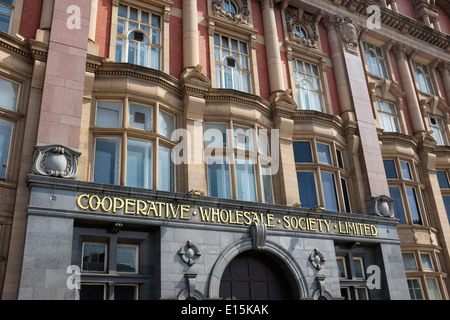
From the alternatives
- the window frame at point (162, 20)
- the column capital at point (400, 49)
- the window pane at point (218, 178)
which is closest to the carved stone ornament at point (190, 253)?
the window pane at point (218, 178)

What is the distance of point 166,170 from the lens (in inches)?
620

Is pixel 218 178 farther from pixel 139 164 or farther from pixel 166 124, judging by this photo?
pixel 139 164

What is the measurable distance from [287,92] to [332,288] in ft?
29.0

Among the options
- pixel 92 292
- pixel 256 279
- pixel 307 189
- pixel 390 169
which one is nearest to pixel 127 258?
pixel 92 292

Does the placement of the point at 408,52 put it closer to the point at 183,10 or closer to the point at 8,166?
the point at 183,10

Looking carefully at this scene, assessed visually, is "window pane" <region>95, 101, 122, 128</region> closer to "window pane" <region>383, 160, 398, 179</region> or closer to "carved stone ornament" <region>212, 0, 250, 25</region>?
"carved stone ornament" <region>212, 0, 250, 25</region>

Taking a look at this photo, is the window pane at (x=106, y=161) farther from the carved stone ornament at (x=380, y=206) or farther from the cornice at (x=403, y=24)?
the cornice at (x=403, y=24)

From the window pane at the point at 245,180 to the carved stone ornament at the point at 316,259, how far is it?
3.18m

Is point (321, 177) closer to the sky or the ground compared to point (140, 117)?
closer to the ground

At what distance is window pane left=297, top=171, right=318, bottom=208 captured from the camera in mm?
18547

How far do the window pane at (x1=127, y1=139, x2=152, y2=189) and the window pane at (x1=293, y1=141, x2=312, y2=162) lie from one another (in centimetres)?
724

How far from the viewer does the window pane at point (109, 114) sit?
1514 centimetres

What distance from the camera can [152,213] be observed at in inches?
546

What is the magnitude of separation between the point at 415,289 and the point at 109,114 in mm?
16267
